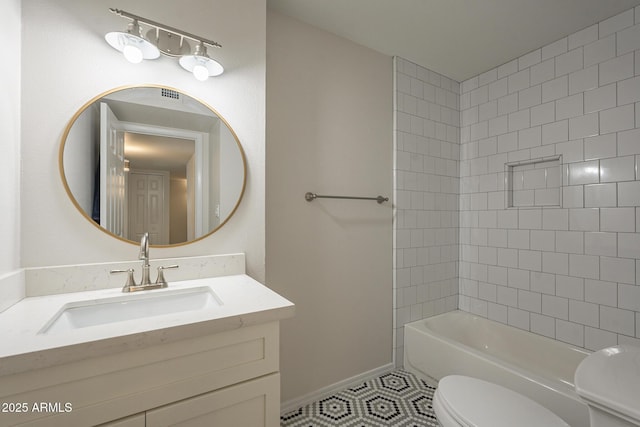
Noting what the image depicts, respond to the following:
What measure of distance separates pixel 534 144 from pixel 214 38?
220 cm

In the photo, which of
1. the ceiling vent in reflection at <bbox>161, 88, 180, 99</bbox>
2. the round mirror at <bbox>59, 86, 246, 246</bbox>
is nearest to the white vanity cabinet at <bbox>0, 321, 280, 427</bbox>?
the round mirror at <bbox>59, 86, 246, 246</bbox>

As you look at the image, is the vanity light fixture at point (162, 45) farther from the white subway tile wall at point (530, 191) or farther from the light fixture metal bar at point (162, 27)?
the white subway tile wall at point (530, 191)

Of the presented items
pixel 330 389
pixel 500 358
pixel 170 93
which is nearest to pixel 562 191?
pixel 500 358

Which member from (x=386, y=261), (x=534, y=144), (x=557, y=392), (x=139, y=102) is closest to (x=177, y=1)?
(x=139, y=102)

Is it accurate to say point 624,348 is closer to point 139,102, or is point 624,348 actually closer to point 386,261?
point 386,261

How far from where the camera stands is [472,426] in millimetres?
1001

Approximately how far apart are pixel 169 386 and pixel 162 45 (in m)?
1.28

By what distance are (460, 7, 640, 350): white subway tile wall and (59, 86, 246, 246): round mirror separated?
6.66ft

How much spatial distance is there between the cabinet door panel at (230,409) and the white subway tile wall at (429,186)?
4.75 feet

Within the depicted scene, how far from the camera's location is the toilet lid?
40.1 inches

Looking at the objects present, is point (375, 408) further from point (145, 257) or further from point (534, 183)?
point (534, 183)

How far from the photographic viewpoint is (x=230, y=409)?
856 millimetres

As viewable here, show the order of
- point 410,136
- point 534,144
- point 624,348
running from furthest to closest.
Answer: point 410,136
point 534,144
point 624,348

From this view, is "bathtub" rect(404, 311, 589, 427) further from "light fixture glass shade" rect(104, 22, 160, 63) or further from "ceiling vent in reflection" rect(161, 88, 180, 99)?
"light fixture glass shade" rect(104, 22, 160, 63)
